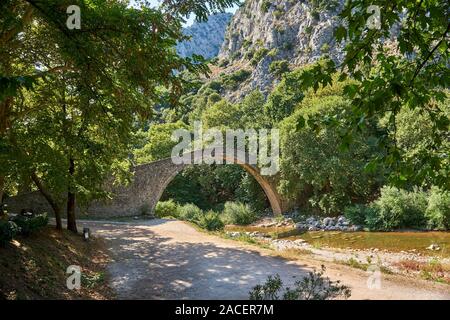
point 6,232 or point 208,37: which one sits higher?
point 208,37

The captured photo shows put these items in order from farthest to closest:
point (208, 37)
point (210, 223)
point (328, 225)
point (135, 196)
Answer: point (208, 37) < point (135, 196) < point (328, 225) < point (210, 223)

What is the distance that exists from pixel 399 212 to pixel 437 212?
5.13 ft

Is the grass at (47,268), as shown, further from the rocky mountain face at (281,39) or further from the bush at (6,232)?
the rocky mountain face at (281,39)

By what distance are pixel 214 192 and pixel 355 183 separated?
45.7 ft

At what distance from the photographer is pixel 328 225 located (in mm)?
18078

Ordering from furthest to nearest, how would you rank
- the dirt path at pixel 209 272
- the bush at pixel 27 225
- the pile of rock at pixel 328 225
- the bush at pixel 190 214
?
the bush at pixel 190 214 < the pile of rock at pixel 328 225 < the bush at pixel 27 225 < the dirt path at pixel 209 272

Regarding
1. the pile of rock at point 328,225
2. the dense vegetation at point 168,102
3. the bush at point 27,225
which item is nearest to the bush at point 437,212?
the dense vegetation at point 168,102

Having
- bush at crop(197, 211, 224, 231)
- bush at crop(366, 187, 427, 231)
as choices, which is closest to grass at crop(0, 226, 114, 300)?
bush at crop(197, 211, 224, 231)

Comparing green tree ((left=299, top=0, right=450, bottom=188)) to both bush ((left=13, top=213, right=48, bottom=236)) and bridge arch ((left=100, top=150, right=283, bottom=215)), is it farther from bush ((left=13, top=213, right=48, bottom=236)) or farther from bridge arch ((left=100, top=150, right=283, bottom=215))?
bridge arch ((left=100, top=150, right=283, bottom=215))

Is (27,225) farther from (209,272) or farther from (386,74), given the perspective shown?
(386,74)

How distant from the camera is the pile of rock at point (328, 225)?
56.2 ft

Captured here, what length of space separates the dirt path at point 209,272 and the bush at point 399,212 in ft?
27.9

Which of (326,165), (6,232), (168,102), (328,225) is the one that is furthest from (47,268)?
(326,165)

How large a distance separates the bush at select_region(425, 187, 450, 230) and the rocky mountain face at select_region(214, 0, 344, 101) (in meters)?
32.7
